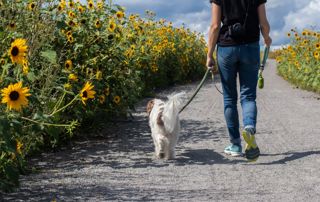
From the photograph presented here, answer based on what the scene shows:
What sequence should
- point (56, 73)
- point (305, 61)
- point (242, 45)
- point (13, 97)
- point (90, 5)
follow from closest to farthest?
point (13, 97) < point (56, 73) < point (242, 45) < point (90, 5) < point (305, 61)

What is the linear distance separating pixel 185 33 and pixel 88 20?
10400 millimetres

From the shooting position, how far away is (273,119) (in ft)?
25.4

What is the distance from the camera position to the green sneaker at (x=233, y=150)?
207 inches

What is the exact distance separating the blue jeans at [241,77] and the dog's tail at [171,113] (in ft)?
1.91

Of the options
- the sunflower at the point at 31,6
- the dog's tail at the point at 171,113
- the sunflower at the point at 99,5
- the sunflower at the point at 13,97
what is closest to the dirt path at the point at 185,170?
the dog's tail at the point at 171,113

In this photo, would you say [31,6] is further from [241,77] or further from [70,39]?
[241,77]

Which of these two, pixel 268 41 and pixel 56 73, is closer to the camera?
pixel 56 73

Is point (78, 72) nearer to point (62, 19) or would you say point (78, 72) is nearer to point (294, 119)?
point (62, 19)

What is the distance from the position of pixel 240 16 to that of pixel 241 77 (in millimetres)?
625

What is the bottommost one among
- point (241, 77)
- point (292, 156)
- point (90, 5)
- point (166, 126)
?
point (292, 156)

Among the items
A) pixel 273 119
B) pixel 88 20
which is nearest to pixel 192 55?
pixel 273 119

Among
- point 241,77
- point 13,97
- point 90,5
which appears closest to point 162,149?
point 241,77

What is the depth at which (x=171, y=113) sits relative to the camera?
16.3 ft

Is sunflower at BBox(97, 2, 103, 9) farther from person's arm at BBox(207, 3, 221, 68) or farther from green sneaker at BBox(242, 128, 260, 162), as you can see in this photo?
green sneaker at BBox(242, 128, 260, 162)
